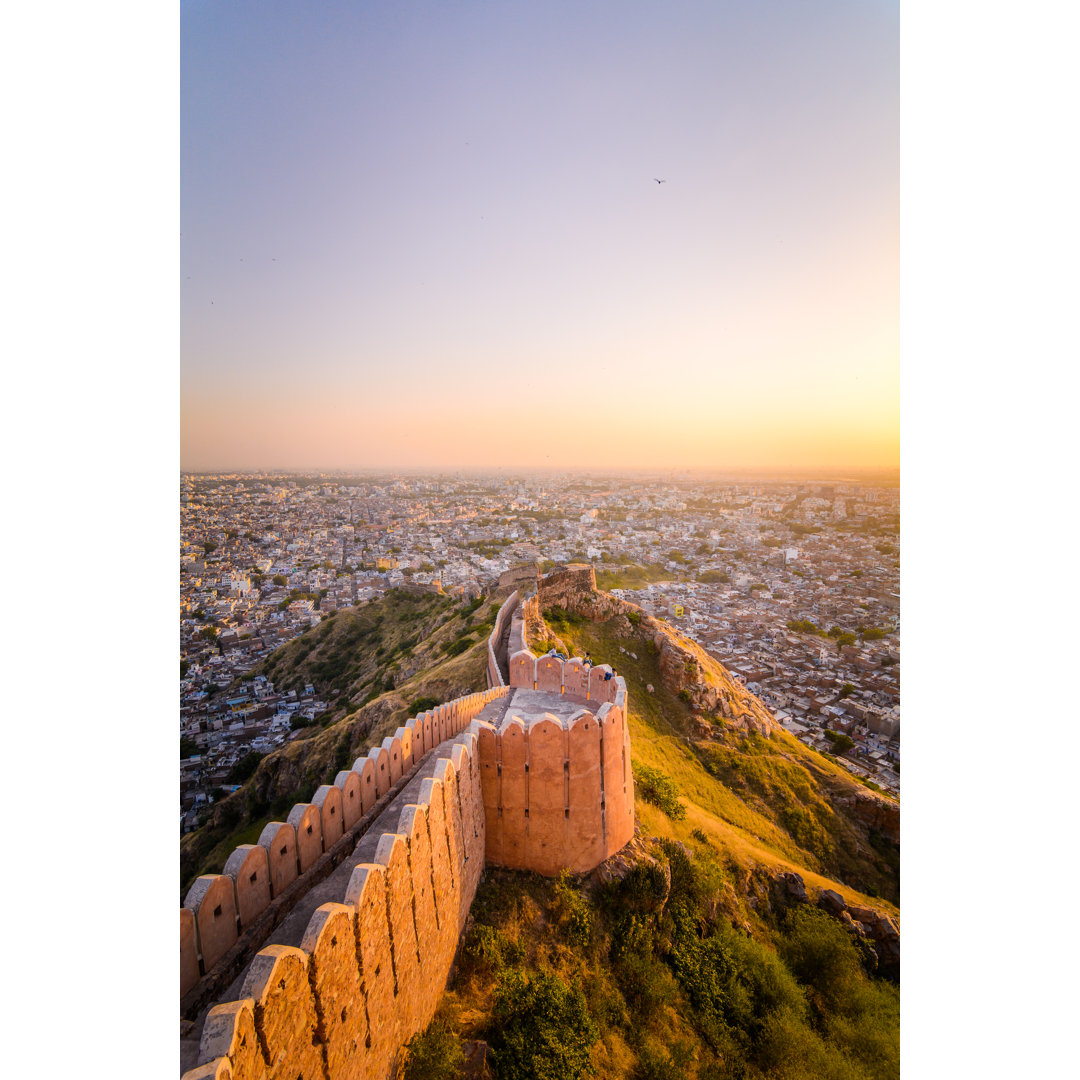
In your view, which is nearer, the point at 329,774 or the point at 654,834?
the point at 654,834

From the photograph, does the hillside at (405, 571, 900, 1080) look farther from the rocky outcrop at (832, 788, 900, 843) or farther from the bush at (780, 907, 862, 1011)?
the rocky outcrop at (832, 788, 900, 843)

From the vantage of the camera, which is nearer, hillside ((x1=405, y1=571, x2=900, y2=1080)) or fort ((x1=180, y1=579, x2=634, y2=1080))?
fort ((x1=180, y1=579, x2=634, y2=1080))

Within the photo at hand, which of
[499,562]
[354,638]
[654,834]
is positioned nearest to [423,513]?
[499,562]

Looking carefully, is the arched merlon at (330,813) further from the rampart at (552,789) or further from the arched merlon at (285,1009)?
the rampart at (552,789)

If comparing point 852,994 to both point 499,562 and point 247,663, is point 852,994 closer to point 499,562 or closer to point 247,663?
point 247,663

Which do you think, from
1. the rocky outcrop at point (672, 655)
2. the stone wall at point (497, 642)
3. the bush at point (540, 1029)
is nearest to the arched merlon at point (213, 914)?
the bush at point (540, 1029)

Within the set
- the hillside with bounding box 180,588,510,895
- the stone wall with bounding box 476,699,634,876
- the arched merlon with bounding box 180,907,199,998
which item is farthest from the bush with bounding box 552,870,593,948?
the hillside with bounding box 180,588,510,895

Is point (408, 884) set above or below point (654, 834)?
above
